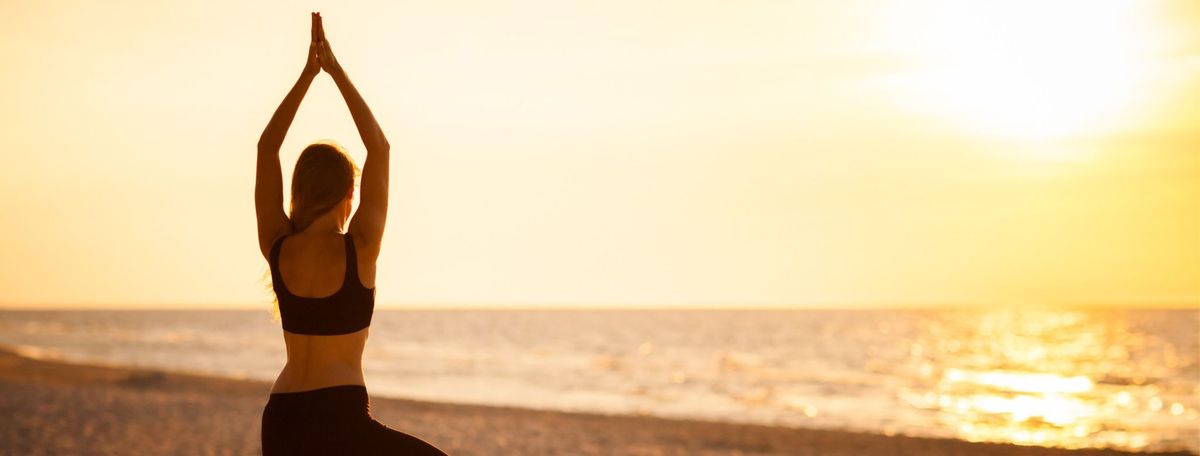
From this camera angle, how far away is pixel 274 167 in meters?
3.57

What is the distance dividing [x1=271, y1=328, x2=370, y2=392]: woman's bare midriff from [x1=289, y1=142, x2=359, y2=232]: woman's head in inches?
13.6

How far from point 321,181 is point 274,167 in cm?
27

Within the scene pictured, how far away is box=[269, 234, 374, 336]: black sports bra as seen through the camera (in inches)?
130

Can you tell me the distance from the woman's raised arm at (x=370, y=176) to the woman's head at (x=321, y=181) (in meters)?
0.06

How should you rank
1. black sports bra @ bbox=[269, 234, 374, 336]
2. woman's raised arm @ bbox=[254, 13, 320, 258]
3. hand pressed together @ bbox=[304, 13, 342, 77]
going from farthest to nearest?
hand pressed together @ bbox=[304, 13, 342, 77]
woman's raised arm @ bbox=[254, 13, 320, 258]
black sports bra @ bbox=[269, 234, 374, 336]

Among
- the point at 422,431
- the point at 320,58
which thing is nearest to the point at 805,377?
the point at 422,431

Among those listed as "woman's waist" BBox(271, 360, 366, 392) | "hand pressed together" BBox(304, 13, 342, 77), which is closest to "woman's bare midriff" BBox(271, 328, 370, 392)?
"woman's waist" BBox(271, 360, 366, 392)

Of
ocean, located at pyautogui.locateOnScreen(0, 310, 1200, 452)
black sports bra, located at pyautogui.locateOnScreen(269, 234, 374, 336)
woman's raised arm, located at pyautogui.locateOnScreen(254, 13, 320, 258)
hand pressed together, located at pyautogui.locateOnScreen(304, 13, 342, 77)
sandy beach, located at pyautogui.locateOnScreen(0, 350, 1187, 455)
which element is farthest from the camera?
ocean, located at pyautogui.locateOnScreen(0, 310, 1200, 452)

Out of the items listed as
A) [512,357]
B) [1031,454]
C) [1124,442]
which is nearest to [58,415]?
[1031,454]

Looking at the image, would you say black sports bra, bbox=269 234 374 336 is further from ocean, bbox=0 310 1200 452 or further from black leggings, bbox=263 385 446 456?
ocean, bbox=0 310 1200 452

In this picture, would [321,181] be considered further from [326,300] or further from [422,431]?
[422,431]

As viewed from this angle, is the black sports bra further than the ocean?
No

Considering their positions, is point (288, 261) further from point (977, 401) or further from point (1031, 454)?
point (977, 401)

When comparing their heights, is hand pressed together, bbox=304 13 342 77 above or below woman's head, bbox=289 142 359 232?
above
